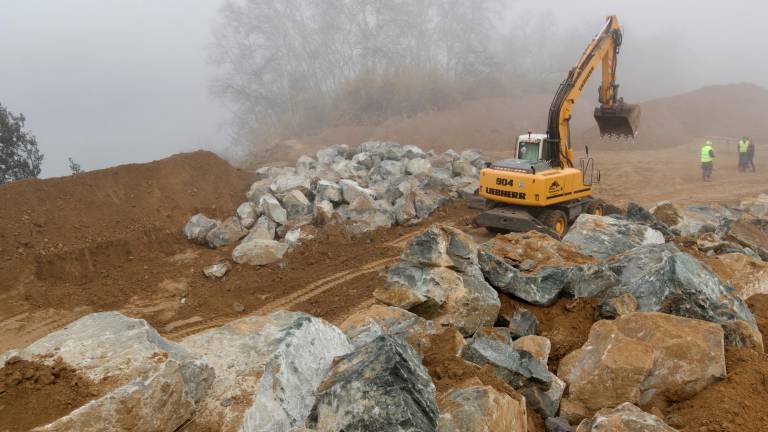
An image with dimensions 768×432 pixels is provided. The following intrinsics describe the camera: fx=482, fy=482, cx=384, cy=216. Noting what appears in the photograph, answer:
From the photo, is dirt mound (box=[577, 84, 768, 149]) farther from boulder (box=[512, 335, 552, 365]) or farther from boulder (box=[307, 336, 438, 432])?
boulder (box=[307, 336, 438, 432])

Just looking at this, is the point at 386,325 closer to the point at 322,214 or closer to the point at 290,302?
the point at 290,302

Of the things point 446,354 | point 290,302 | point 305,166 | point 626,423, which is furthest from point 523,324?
point 305,166

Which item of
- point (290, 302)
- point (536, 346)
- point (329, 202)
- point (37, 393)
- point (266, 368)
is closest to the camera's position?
point (37, 393)

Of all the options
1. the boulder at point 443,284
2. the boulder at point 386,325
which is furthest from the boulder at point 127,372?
the boulder at point 443,284

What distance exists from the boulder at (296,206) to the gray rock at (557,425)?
8657 mm

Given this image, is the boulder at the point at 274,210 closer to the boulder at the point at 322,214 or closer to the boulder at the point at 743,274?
the boulder at the point at 322,214

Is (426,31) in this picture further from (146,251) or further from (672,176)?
(146,251)

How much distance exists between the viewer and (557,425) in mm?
3500

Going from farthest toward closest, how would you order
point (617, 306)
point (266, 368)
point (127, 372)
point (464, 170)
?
point (464, 170)
point (617, 306)
point (266, 368)
point (127, 372)

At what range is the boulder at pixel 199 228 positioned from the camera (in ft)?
36.1

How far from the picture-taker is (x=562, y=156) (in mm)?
9961

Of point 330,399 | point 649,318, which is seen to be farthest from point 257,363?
point 649,318

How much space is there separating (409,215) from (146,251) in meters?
5.94

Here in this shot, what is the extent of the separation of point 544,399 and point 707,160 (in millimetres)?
16000
